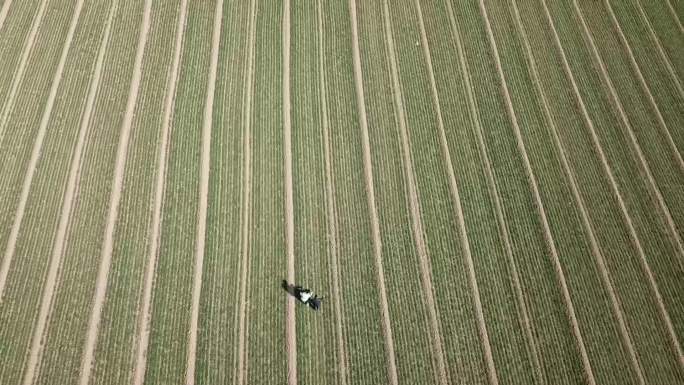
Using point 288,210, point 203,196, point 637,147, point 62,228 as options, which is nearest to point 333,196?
point 288,210

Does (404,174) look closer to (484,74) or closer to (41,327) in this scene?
(484,74)

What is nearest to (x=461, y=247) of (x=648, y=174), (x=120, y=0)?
(x=648, y=174)

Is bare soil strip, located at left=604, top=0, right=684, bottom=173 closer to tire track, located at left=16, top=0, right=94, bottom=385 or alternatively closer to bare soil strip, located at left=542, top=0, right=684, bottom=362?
bare soil strip, located at left=542, top=0, right=684, bottom=362

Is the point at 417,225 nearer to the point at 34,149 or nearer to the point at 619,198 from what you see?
the point at 619,198

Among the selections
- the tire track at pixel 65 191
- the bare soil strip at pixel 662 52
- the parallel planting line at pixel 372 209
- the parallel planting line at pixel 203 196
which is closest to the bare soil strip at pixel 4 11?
the tire track at pixel 65 191

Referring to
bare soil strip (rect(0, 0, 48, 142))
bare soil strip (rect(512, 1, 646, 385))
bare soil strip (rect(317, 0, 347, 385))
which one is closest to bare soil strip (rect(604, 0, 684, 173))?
bare soil strip (rect(512, 1, 646, 385))
